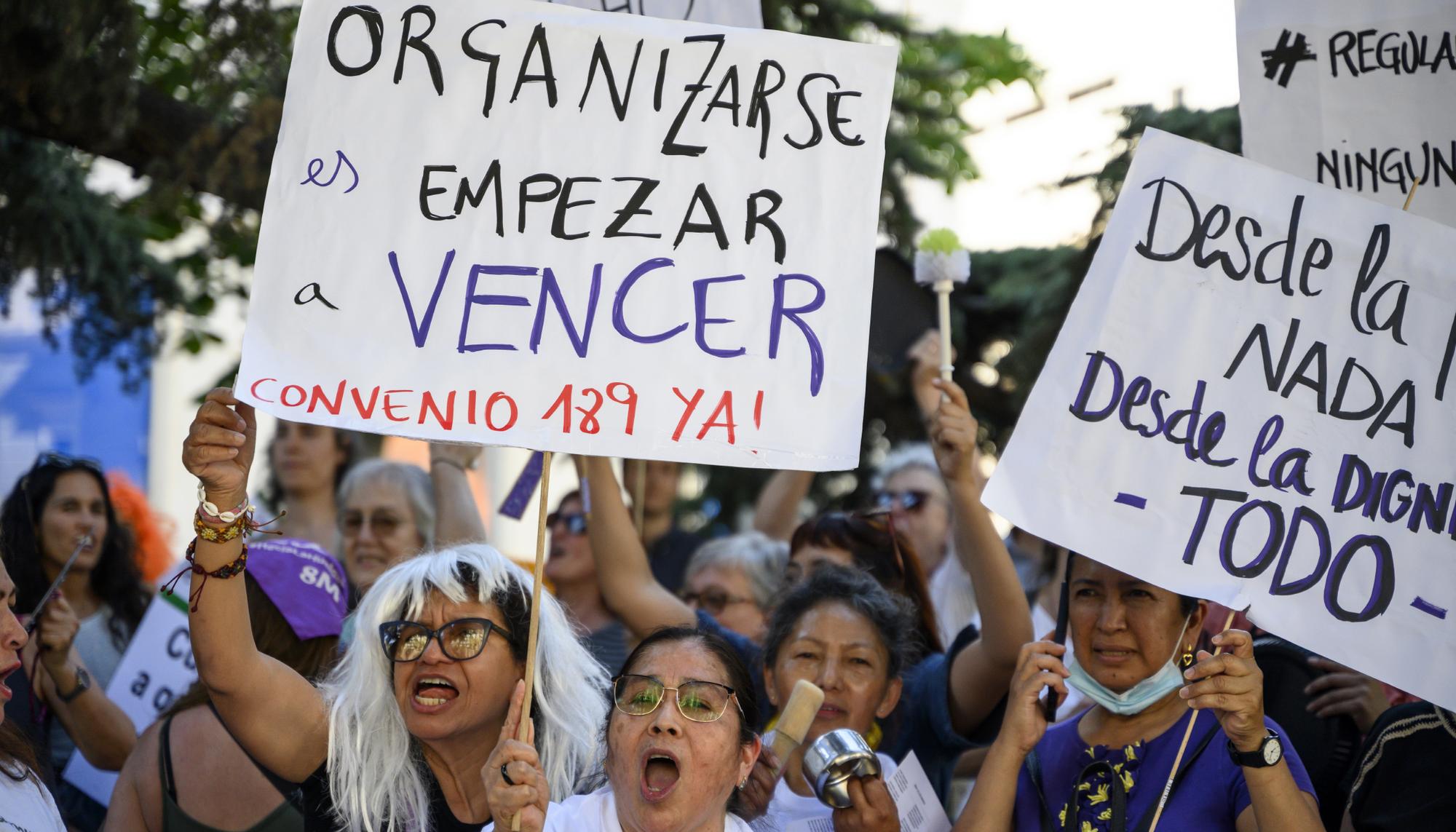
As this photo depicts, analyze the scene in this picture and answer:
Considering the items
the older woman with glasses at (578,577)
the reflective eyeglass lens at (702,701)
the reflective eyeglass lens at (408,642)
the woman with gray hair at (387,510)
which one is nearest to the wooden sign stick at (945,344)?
the reflective eyeglass lens at (702,701)

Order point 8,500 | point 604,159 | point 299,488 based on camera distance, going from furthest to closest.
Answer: point 299,488 → point 8,500 → point 604,159

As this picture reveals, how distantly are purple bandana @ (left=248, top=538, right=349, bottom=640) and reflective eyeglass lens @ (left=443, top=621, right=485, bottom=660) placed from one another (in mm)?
725

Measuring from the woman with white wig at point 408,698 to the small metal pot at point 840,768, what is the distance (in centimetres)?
50

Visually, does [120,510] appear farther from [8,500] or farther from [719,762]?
[719,762]

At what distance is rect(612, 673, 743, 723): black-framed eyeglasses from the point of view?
9.78 feet

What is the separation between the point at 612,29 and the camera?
3100mm

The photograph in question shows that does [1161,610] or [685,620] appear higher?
[1161,610]

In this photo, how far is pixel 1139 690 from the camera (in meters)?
3.13

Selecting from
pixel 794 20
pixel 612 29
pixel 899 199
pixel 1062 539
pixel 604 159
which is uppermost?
pixel 794 20

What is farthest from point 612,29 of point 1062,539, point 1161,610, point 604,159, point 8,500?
point 8,500

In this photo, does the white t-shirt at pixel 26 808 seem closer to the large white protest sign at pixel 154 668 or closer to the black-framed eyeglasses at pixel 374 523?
the large white protest sign at pixel 154 668

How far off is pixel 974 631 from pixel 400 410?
5.87 ft

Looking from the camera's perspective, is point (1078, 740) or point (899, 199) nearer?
point (1078, 740)

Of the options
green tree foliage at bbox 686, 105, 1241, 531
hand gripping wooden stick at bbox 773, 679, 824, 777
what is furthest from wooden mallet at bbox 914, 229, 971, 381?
green tree foliage at bbox 686, 105, 1241, 531
